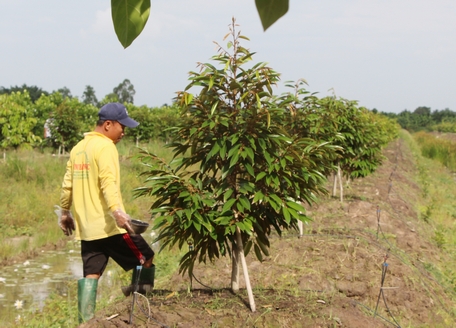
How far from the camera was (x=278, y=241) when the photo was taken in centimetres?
595

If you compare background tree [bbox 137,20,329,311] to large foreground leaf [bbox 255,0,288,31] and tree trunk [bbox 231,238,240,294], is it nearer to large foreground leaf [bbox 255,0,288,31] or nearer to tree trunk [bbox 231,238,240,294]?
tree trunk [bbox 231,238,240,294]

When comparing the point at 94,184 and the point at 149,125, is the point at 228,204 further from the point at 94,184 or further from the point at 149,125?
the point at 149,125

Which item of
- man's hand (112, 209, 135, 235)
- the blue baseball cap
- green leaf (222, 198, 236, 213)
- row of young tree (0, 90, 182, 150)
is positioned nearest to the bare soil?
man's hand (112, 209, 135, 235)

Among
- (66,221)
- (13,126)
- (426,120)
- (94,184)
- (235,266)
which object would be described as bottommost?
(235,266)

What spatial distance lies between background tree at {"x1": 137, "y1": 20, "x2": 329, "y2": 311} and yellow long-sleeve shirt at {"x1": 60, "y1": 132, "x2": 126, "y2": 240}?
236mm

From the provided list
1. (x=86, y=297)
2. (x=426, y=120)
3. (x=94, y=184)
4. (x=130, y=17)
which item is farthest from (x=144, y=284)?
(x=426, y=120)

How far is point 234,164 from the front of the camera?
3.43 meters

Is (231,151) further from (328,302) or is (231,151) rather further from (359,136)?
(359,136)

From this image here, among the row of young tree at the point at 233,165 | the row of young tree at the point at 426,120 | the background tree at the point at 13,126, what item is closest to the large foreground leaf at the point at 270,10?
the row of young tree at the point at 233,165

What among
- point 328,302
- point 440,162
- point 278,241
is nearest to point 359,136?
point 278,241

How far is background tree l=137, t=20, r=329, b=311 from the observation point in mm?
3439

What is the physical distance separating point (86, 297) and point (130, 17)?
11.3 ft

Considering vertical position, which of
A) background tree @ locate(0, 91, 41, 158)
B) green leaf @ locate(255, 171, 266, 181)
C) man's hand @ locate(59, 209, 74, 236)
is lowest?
man's hand @ locate(59, 209, 74, 236)

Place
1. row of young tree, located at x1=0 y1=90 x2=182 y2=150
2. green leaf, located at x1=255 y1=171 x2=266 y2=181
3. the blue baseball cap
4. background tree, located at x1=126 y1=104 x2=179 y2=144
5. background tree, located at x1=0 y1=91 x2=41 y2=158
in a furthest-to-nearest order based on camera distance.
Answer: background tree, located at x1=126 y1=104 x2=179 y2=144, row of young tree, located at x1=0 y1=90 x2=182 y2=150, background tree, located at x1=0 y1=91 x2=41 y2=158, the blue baseball cap, green leaf, located at x1=255 y1=171 x2=266 y2=181
